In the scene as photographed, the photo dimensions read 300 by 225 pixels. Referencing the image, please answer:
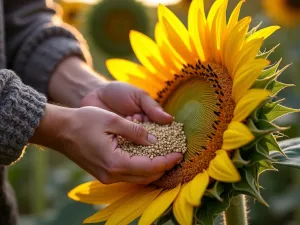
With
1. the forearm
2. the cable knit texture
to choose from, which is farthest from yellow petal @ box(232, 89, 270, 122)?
the cable knit texture

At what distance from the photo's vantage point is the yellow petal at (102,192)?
104cm

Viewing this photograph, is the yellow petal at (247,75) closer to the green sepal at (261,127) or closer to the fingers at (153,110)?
the green sepal at (261,127)

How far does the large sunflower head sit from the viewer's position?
0.90 metres

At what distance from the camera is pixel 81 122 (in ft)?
3.29

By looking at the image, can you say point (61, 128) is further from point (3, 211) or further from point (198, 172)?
point (3, 211)

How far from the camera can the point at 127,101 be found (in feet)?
3.86

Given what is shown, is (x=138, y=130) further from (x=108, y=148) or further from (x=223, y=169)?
(x=223, y=169)

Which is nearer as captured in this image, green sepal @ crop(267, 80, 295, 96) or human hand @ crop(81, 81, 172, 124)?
green sepal @ crop(267, 80, 295, 96)

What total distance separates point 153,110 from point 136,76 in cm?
11

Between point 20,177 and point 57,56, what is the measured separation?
5.58ft

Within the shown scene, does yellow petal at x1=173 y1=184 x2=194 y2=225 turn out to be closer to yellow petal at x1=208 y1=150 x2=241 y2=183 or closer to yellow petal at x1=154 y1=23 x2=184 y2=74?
yellow petal at x1=208 y1=150 x2=241 y2=183

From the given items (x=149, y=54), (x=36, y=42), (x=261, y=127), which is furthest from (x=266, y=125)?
(x=36, y=42)

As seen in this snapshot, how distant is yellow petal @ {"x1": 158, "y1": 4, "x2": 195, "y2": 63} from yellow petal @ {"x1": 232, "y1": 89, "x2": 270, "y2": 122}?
20 cm

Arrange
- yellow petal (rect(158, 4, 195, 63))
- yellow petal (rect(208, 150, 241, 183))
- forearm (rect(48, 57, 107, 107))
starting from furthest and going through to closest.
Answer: forearm (rect(48, 57, 107, 107)), yellow petal (rect(158, 4, 195, 63)), yellow petal (rect(208, 150, 241, 183))
